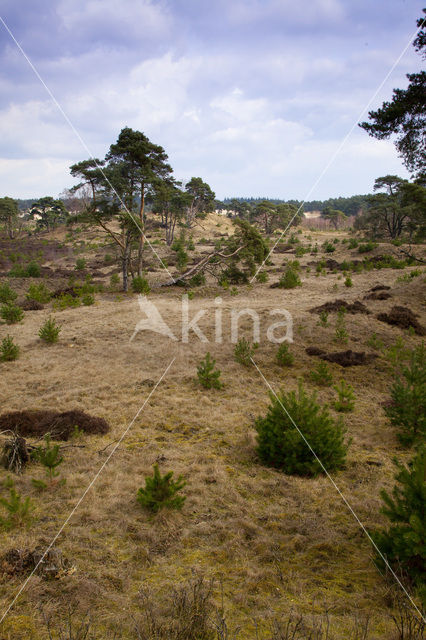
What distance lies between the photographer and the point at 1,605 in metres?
2.97

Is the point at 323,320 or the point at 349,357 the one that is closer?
the point at 349,357

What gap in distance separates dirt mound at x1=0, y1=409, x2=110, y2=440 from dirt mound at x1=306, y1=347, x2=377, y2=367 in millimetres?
6678

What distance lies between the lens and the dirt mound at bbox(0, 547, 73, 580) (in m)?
3.35

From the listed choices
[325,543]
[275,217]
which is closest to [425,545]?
[325,543]

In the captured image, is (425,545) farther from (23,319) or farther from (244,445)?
(23,319)

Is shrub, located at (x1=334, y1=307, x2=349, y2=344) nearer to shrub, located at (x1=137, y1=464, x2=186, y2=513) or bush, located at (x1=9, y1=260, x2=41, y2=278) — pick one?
shrub, located at (x1=137, y1=464, x2=186, y2=513)

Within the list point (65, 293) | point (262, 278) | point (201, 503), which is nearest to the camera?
point (201, 503)

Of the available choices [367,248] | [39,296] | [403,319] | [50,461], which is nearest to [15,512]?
[50,461]

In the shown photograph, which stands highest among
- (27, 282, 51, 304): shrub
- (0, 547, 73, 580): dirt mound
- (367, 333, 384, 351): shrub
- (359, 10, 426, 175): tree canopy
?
(359, 10, 426, 175): tree canopy

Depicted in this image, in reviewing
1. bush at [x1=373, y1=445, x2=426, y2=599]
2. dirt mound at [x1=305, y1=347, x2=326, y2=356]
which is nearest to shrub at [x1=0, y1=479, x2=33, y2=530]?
bush at [x1=373, y1=445, x2=426, y2=599]

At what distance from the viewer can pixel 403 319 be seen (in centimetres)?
1338

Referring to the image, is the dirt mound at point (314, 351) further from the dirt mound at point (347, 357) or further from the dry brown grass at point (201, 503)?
the dry brown grass at point (201, 503)

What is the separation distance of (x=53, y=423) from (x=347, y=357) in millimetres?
7969

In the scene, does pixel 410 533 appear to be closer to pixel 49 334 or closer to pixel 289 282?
pixel 49 334
